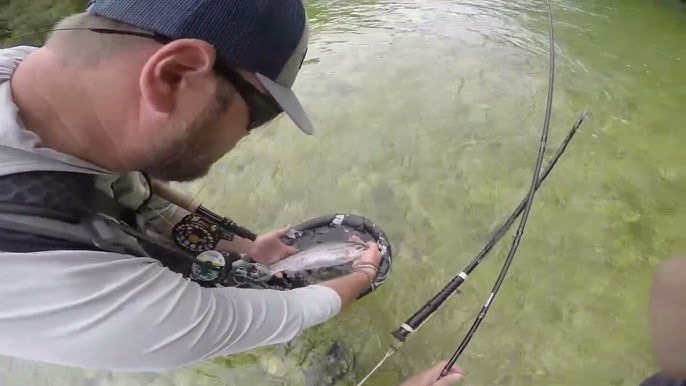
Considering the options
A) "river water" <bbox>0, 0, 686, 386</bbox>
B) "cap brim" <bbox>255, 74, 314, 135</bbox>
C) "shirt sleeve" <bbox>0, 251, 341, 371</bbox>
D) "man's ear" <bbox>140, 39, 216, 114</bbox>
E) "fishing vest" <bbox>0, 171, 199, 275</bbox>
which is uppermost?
"man's ear" <bbox>140, 39, 216, 114</bbox>

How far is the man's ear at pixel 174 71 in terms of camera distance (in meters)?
0.85

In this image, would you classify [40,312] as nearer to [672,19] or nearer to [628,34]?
[628,34]

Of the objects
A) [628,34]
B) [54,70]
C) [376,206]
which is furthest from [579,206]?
[54,70]

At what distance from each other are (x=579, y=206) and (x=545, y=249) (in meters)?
0.23

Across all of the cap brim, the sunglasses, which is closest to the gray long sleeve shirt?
the sunglasses

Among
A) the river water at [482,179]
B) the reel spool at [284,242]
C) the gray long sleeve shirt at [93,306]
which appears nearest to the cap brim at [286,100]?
the gray long sleeve shirt at [93,306]

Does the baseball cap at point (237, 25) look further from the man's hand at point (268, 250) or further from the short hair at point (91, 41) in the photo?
the man's hand at point (268, 250)

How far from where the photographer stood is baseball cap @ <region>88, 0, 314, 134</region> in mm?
876

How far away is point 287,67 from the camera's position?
982 millimetres

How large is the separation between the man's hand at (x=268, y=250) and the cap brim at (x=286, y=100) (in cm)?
71

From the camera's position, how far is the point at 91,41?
0.90m

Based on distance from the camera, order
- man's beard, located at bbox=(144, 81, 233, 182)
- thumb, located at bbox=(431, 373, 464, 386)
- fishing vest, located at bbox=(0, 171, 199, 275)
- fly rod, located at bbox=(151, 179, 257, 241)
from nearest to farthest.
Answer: fishing vest, located at bbox=(0, 171, 199, 275) → man's beard, located at bbox=(144, 81, 233, 182) → thumb, located at bbox=(431, 373, 464, 386) → fly rod, located at bbox=(151, 179, 257, 241)

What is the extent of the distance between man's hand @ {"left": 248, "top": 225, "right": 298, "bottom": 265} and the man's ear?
849 millimetres

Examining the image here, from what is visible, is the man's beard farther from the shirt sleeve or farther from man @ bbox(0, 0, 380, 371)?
the shirt sleeve
